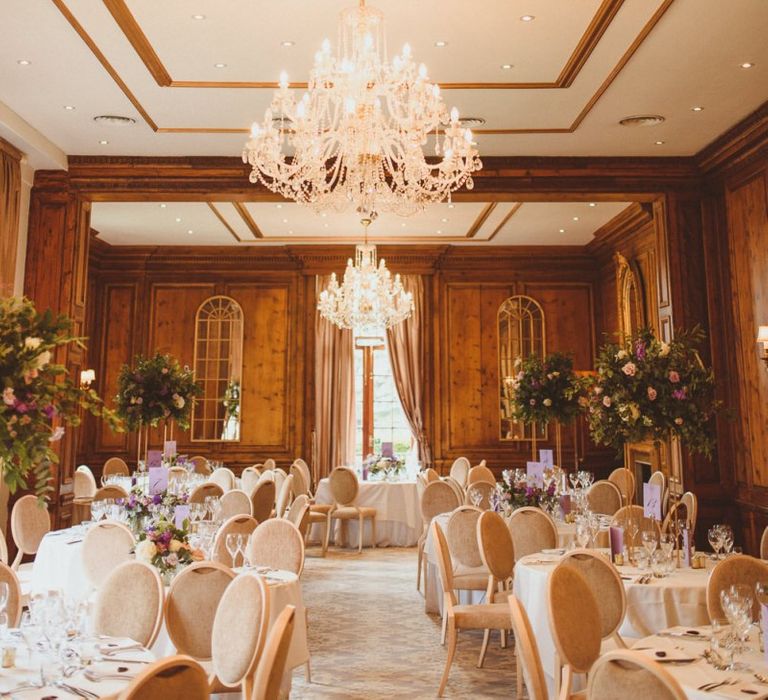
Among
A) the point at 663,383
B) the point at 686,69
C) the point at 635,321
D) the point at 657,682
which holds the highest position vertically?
the point at 686,69

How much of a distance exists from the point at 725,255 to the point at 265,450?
24.5 feet

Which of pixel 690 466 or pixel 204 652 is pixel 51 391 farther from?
pixel 690 466

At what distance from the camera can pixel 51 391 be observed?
2.89 m

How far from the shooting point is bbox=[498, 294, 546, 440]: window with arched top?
1188 cm

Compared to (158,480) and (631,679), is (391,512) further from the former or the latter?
(631,679)

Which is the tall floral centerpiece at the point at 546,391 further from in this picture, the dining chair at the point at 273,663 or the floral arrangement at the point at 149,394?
the dining chair at the point at 273,663

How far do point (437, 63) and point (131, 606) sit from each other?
4630mm

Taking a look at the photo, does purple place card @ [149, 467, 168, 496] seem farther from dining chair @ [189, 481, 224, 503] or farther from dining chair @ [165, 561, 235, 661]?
dining chair @ [165, 561, 235, 661]

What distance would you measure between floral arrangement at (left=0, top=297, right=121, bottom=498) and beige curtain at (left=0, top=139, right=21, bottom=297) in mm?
4568

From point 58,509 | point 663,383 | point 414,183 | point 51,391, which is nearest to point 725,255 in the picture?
point 663,383

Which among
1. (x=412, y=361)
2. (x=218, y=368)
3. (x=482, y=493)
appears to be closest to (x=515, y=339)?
(x=412, y=361)

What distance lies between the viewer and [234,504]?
680cm

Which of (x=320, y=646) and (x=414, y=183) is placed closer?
(x=414, y=183)

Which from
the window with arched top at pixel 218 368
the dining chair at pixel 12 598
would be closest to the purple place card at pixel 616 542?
the dining chair at pixel 12 598
